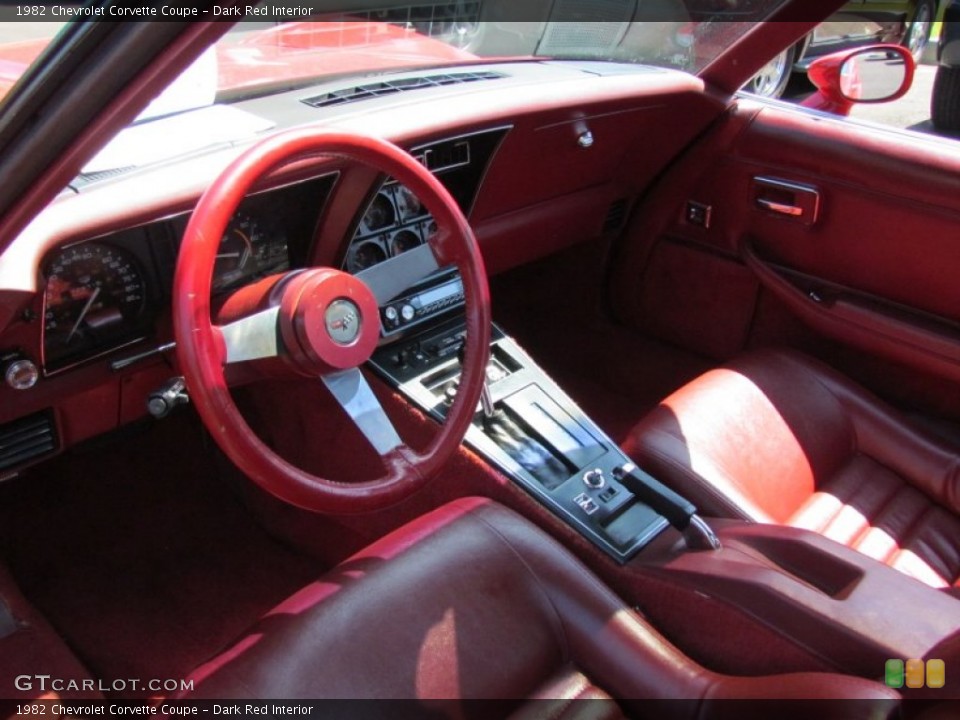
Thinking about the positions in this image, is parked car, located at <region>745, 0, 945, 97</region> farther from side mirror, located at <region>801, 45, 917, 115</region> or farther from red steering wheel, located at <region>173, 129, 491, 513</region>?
red steering wheel, located at <region>173, 129, 491, 513</region>

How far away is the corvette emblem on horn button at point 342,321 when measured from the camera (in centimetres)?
134

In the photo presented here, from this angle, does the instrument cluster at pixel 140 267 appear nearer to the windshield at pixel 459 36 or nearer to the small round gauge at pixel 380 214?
the small round gauge at pixel 380 214

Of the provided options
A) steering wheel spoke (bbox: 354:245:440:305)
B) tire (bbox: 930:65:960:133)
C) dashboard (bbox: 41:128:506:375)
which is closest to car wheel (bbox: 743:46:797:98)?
dashboard (bbox: 41:128:506:375)

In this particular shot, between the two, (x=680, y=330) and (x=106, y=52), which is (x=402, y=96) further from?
(x=680, y=330)

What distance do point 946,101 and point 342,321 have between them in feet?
15.7

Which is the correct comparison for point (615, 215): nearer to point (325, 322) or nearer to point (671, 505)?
point (671, 505)

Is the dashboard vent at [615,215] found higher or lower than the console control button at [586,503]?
higher

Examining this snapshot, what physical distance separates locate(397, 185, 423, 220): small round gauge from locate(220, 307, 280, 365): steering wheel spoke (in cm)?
69

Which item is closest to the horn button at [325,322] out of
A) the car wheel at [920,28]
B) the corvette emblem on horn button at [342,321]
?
the corvette emblem on horn button at [342,321]

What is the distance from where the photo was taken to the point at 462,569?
147 cm

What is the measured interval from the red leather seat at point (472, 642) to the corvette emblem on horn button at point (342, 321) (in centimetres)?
38

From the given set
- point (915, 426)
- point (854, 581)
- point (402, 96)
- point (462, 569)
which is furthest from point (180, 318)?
point (915, 426)

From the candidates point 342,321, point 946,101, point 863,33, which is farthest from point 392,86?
point 863,33

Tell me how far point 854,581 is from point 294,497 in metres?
0.93
